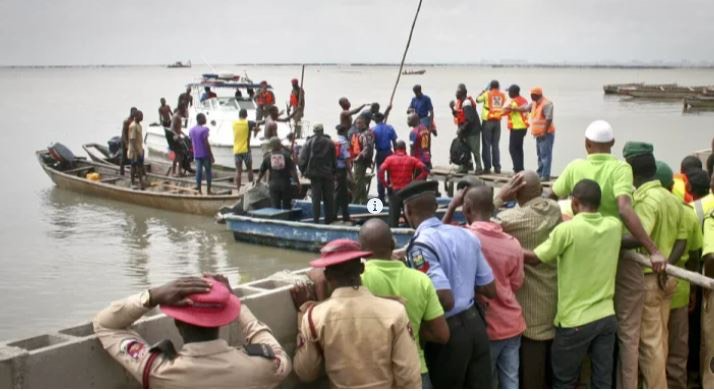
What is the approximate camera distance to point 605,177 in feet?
17.7

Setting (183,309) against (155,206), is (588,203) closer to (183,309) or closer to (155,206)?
(183,309)

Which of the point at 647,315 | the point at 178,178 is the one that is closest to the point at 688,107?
the point at 178,178

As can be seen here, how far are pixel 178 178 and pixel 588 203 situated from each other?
52.3 ft

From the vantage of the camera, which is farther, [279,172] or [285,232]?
[285,232]

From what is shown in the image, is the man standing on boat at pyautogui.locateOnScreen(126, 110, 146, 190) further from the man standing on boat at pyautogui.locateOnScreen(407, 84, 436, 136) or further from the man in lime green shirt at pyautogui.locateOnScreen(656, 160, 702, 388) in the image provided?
the man in lime green shirt at pyautogui.locateOnScreen(656, 160, 702, 388)

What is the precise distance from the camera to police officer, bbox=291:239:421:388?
390 centimetres

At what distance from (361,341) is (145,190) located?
1558 centimetres

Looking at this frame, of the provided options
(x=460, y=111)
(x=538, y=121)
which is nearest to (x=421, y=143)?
(x=460, y=111)

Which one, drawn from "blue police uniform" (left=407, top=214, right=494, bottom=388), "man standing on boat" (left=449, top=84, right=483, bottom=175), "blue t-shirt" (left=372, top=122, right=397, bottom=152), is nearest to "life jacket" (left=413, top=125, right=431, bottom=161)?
"blue t-shirt" (left=372, top=122, right=397, bottom=152)

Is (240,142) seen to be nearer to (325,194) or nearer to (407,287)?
(325,194)

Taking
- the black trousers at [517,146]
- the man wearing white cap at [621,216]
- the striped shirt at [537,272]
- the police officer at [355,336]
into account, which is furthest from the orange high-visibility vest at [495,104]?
the police officer at [355,336]

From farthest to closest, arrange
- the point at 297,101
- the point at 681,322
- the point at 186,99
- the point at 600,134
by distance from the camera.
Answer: the point at 186,99 < the point at 297,101 < the point at 681,322 < the point at 600,134

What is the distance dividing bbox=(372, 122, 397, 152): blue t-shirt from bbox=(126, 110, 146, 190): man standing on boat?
6.18 metres

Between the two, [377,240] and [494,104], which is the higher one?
[494,104]
